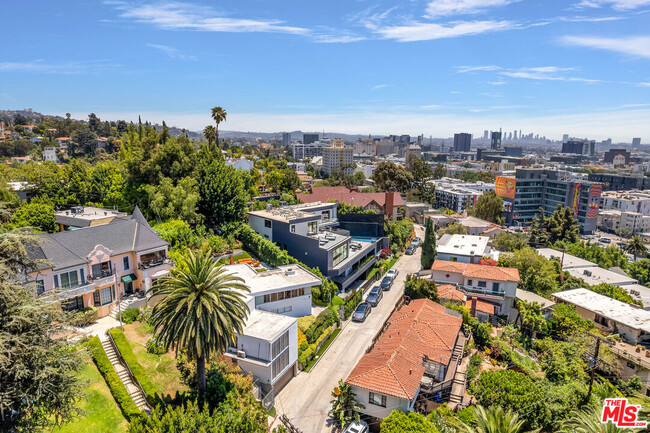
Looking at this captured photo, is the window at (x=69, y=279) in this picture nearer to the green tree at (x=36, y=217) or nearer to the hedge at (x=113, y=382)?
the hedge at (x=113, y=382)

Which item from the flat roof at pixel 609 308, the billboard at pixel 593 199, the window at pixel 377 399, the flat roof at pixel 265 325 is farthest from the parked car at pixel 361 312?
the billboard at pixel 593 199

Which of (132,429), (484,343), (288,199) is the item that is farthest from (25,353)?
(288,199)

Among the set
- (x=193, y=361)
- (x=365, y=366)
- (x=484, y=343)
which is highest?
(x=193, y=361)

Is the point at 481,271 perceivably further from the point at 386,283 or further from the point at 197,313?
the point at 197,313

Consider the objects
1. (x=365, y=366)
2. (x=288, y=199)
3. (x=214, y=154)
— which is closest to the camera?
(x=365, y=366)

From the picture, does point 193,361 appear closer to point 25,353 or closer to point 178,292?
point 178,292

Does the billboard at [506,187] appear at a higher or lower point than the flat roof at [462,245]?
higher

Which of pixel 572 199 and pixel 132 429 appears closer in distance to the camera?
pixel 132 429
